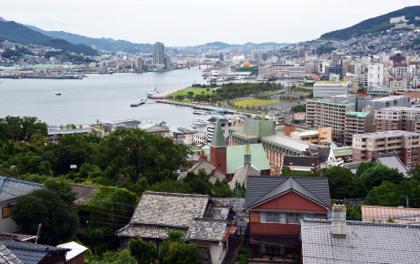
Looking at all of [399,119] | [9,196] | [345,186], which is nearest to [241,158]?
[345,186]

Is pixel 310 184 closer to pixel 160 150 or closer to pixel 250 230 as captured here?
pixel 250 230

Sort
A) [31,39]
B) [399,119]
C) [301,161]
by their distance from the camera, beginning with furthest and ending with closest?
[31,39] < [399,119] < [301,161]

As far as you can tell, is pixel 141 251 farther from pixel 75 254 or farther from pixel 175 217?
pixel 175 217

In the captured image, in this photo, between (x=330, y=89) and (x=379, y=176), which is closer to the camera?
(x=379, y=176)

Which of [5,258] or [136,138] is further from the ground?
[5,258]

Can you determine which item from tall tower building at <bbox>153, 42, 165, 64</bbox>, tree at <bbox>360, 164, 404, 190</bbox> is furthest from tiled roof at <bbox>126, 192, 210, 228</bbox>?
tall tower building at <bbox>153, 42, 165, 64</bbox>

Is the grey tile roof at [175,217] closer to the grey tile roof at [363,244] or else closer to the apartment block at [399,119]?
the grey tile roof at [363,244]

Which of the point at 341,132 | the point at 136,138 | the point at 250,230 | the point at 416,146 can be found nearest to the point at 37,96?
the point at 341,132
